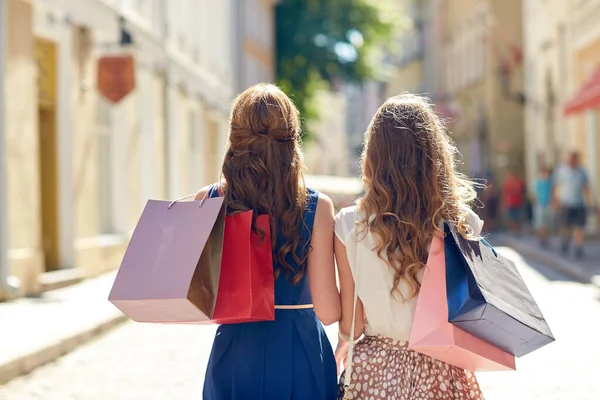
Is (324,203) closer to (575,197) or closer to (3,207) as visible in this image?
(3,207)

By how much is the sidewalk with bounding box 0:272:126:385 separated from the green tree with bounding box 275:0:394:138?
2434cm

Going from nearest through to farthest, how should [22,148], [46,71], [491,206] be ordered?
[22,148], [46,71], [491,206]

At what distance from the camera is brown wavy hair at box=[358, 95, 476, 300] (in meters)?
3.39

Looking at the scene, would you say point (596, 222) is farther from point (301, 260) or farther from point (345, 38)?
point (301, 260)

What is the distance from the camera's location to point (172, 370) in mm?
7895

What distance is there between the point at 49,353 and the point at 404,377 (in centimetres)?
543

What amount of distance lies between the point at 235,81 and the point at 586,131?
13.3m

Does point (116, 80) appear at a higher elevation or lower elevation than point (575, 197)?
higher

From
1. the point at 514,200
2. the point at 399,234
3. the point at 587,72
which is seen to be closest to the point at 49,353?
the point at 399,234

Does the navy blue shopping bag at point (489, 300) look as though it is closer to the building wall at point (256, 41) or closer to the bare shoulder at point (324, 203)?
the bare shoulder at point (324, 203)

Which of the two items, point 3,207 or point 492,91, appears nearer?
point 3,207

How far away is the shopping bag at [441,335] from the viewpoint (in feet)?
10.4

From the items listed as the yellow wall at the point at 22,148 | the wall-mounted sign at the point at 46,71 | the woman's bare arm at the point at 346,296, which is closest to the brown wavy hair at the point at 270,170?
the woman's bare arm at the point at 346,296

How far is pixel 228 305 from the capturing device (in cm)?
333
